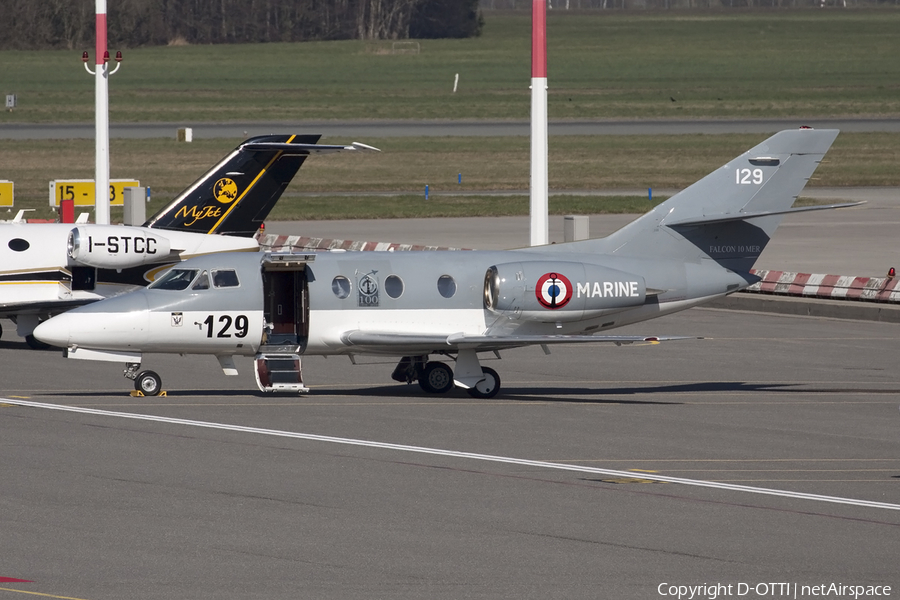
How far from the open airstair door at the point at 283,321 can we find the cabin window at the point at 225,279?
43 cm

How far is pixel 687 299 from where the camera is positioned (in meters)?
22.9

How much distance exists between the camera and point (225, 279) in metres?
21.8

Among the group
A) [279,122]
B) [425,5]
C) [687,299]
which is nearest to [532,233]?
[687,299]

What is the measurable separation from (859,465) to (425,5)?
166 m

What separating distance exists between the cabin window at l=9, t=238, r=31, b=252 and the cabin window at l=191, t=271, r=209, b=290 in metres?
7.35

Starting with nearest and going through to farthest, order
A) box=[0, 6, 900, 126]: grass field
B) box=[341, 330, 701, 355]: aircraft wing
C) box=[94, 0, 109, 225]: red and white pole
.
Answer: box=[341, 330, 701, 355]: aircraft wing
box=[94, 0, 109, 225]: red and white pole
box=[0, 6, 900, 126]: grass field

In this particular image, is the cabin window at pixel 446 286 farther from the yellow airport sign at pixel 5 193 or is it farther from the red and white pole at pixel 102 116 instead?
the yellow airport sign at pixel 5 193

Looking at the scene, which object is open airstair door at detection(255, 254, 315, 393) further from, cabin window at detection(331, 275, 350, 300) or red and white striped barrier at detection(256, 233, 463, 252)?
red and white striped barrier at detection(256, 233, 463, 252)

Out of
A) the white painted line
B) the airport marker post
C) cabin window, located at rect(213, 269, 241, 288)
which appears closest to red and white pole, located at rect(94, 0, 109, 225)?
the airport marker post

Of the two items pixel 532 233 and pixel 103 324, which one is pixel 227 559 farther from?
pixel 532 233

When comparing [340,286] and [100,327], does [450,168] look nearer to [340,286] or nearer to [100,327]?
[340,286]

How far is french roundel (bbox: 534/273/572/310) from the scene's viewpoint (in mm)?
21969

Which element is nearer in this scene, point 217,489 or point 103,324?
point 217,489

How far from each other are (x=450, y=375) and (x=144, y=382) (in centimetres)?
456
